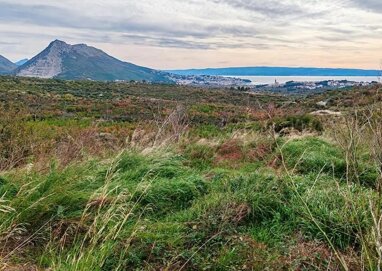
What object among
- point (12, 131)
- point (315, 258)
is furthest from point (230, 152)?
point (315, 258)

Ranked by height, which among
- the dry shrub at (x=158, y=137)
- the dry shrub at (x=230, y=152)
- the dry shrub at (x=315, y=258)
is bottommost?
the dry shrub at (x=230, y=152)

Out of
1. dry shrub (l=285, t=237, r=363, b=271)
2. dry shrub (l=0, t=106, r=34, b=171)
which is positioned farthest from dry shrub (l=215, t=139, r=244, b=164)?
dry shrub (l=285, t=237, r=363, b=271)

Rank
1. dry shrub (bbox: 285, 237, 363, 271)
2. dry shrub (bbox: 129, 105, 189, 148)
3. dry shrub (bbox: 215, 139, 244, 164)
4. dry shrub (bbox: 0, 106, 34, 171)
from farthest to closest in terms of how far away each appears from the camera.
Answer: dry shrub (bbox: 0, 106, 34, 171)
dry shrub (bbox: 215, 139, 244, 164)
dry shrub (bbox: 129, 105, 189, 148)
dry shrub (bbox: 285, 237, 363, 271)

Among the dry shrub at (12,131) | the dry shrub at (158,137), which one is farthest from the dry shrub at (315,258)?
the dry shrub at (12,131)

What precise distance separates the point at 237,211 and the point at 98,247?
4.47ft

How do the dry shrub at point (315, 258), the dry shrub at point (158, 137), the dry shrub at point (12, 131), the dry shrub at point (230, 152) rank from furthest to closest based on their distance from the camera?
the dry shrub at point (12, 131)
the dry shrub at point (230, 152)
the dry shrub at point (158, 137)
the dry shrub at point (315, 258)

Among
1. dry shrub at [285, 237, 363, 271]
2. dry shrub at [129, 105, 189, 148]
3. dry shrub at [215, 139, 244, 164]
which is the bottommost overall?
dry shrub at [215, 139, 244, 164]

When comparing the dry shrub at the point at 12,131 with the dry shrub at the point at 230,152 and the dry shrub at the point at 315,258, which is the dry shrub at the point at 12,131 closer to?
the dry shrub at the point at 230,152

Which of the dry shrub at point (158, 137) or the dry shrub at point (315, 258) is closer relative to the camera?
the dry shrub at point (315, 258)

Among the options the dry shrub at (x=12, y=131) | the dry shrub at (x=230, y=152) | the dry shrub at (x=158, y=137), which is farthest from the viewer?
the dry shrub at (x=12, y=131)

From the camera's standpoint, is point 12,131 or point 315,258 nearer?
point 315,258

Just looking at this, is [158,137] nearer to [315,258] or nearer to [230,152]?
[230,152]

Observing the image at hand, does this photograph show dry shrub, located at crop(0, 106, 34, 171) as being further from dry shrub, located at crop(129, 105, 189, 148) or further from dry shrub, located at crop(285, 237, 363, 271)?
dry shrub, located at crop(285, 237, 363, 271)

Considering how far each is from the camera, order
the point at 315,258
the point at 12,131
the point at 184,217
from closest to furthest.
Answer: the point at 315,258 → the point at 184,217 → the point at 12,131
